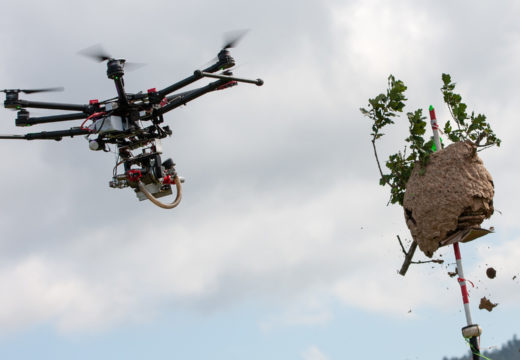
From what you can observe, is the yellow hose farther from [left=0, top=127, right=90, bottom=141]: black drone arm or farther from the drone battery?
[left=0, top=127, right=90, bottom=141]: black drone arm

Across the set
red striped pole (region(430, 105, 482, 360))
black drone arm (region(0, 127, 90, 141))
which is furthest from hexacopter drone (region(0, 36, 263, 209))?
red striped pole (region(430, 105, 482, 360))

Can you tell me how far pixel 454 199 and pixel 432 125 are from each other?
5.13ft

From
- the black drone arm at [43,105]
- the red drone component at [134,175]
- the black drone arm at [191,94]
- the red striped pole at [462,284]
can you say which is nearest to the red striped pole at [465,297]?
the red striped pole at [462,284]

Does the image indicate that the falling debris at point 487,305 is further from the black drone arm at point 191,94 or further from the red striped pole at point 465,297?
the black drone arm at point 191,94

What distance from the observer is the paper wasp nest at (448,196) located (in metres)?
13.6

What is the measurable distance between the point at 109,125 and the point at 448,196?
19.7 feet

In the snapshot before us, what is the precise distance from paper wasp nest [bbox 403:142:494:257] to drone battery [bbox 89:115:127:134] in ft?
17.3

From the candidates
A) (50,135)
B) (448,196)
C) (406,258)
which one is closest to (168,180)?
(50,135)

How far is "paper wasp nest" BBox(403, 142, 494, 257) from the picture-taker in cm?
1362

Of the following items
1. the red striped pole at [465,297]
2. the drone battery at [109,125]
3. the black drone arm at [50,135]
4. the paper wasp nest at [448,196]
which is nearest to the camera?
the red striped pole at [465,297]

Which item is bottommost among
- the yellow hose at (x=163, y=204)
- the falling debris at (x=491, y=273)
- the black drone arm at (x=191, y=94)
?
the falling debris at (x=491, y=273)

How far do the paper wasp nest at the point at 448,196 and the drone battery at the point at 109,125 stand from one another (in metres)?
5.28

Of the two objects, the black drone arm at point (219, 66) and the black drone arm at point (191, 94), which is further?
Result: the black drone arm at point (191, 94)

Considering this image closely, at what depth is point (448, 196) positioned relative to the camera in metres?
13.7
